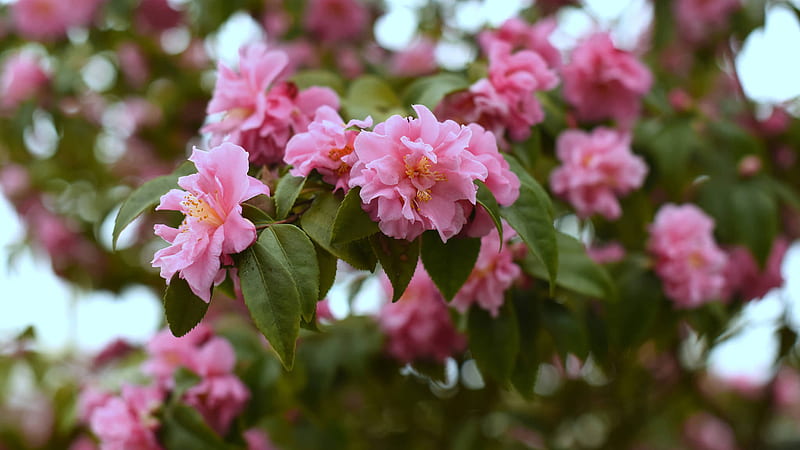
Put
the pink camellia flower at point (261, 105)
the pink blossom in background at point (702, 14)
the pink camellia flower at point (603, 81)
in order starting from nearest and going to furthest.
Result: the pink camellia flower at point (261, 105)
the pink camellia flower at point (603, 81)
the pink blossom in background at point (702, 14)

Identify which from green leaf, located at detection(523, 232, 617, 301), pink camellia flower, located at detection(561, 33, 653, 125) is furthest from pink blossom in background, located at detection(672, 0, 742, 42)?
green leaf, located at detection(523, 232, 617, 301)

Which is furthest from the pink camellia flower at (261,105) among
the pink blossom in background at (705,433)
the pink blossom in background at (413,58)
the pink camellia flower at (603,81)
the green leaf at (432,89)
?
the pink blossom in background at (705,433)

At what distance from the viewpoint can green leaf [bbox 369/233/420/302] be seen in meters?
0.67

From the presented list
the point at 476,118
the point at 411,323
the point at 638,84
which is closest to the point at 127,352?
the point at 411,323

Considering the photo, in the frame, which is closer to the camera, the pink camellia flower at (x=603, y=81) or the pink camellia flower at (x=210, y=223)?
the pink camellia flower at (x=210, y=223)

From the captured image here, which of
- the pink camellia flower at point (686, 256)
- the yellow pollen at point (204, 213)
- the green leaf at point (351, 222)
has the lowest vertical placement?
the pink camellia flower at point (686, 256)

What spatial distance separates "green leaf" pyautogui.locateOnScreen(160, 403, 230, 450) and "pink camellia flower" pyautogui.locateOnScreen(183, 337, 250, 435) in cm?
3

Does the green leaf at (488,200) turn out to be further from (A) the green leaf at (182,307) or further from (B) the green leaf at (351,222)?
(A) the green leaf at (182,307)

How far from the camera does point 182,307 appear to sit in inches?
26.3

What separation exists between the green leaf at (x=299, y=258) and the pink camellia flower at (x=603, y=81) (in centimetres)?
67

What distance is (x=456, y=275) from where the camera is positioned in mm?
716

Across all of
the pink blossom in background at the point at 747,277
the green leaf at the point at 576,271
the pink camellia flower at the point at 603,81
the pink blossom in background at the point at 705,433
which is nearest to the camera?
the green leaf at the point at 576,271

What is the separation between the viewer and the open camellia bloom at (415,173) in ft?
2.06

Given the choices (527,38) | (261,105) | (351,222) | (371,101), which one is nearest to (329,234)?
(351,222)
